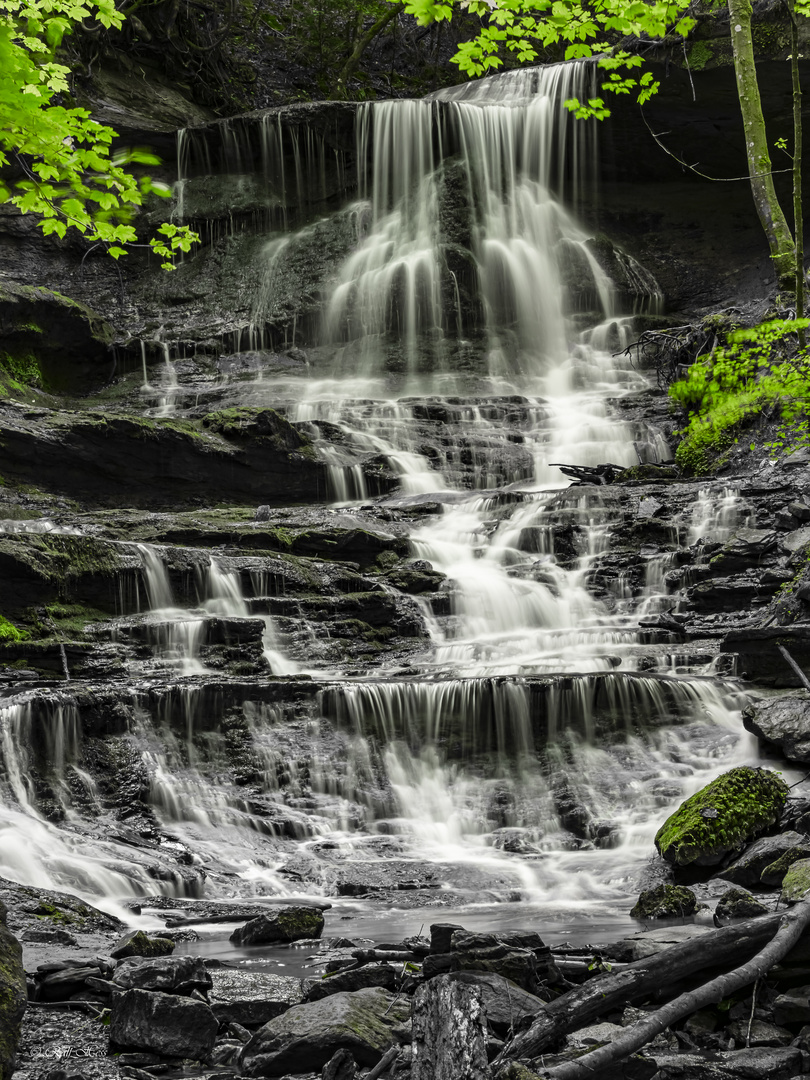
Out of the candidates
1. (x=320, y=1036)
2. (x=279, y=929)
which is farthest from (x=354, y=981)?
(x=279, y=929)

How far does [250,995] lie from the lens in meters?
3.68

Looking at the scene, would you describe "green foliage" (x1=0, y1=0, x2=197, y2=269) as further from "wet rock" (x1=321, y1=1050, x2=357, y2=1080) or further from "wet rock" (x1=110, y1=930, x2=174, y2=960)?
"wet rock" (x1=321, y1=1050, x2=357, y2=1080)

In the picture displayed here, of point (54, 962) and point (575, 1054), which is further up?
point (575, 1054)

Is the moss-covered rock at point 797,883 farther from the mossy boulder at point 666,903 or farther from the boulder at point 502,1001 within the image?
the boulder at point 502,1001

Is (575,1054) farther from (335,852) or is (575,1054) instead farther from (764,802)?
(335,852)

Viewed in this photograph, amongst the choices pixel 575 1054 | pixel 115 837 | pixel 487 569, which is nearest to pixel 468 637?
pixel 487 569

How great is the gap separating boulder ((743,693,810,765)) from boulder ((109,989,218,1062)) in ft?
18.0

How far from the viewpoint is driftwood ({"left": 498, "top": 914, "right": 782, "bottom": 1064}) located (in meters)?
2.90

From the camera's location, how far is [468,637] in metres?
11.7

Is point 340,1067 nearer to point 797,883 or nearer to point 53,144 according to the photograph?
point 797,883

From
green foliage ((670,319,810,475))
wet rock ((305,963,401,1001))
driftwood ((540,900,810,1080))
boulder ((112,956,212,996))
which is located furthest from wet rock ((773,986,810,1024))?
green foliage ((670,319,810,475))

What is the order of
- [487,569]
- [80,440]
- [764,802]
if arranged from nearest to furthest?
[764,802]
[487,569]
[80,440]

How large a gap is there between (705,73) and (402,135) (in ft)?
23.8

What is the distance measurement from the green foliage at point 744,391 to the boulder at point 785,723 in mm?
2735
